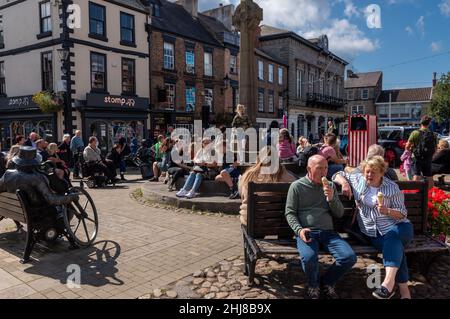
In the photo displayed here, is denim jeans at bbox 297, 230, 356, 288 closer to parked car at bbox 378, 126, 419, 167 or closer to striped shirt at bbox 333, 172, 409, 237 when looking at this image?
striped shirt at bbox 333, 172, 409, 237

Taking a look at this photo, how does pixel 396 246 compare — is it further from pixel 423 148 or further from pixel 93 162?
pixel 93 162

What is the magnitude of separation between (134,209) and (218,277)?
4171 millimetres

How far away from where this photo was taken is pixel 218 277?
4.25 meters

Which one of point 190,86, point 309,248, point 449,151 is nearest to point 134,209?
point 309,248

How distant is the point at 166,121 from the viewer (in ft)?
78.3

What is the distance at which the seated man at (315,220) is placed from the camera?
3643 mm

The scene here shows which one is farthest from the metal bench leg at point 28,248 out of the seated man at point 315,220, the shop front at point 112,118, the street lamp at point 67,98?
the shop front at point 112,118

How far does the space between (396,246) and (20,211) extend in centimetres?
455

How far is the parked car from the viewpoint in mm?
16953

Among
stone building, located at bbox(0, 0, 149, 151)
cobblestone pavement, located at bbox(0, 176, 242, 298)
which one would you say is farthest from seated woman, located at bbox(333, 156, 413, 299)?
stone building, located at bbox(0, 0, 149, 151)

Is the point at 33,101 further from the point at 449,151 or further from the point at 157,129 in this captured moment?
the point at 449,151

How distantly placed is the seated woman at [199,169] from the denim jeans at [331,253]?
14.6ft

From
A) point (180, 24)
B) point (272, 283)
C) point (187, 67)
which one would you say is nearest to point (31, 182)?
point (272, 283)

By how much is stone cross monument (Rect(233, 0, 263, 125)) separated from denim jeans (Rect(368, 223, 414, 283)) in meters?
6.95
